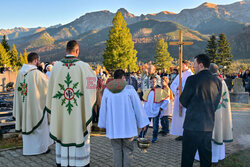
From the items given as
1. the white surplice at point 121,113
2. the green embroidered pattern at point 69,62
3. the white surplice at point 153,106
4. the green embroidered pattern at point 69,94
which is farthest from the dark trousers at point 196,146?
the white surplice at point 153,106

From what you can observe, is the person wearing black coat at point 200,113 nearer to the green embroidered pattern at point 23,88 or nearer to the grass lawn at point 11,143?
the green embroidered pattern at point 23,88

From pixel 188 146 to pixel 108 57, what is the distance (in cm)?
4469

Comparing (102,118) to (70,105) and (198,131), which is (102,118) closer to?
(70,105)

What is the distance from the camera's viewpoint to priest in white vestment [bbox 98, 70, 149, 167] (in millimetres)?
4113

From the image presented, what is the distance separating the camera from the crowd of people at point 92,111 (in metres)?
3.83

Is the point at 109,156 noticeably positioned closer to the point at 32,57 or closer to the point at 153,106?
the point at 153,106

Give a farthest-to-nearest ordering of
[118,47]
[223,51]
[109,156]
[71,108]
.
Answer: [223,51] → [118,47] → [109,156] → [71,108]

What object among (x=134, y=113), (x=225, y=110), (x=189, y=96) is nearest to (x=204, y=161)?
(x=189, y=96)

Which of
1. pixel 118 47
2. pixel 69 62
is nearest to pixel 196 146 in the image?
pixel 69 62

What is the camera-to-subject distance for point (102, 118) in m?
4.24

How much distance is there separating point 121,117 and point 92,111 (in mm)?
745

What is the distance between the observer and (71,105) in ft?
14.8

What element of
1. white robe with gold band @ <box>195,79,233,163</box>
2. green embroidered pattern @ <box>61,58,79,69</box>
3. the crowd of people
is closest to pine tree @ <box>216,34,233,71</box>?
white robe with gold band @ <box>195,79,233,163</box>

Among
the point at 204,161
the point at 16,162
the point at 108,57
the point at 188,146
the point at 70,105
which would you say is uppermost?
the point at 108,57
